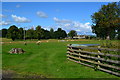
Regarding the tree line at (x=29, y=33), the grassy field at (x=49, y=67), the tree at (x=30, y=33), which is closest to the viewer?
the grassy field at (x=49, y=67)

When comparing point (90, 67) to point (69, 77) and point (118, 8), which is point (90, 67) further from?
point (118, 8)

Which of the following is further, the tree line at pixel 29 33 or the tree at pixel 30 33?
the tree at pixel 30 33

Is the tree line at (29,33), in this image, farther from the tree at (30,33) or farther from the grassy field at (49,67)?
the grassy field at (49,67)

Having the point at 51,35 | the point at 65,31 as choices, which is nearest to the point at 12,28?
the point at 51,35

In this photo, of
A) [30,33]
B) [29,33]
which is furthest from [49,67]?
[30,33]

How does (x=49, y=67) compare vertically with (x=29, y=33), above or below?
below

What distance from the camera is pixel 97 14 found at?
175ft

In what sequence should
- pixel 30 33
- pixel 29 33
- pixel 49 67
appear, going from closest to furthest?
pixel 49 67
pixel 29 33
pixel 30 33

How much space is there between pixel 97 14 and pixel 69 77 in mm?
47552

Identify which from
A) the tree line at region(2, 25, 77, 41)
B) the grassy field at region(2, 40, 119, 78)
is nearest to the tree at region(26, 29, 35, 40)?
the tree line at region(2, 25, 77, 41)

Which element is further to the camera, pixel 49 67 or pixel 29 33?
pixel 29 33

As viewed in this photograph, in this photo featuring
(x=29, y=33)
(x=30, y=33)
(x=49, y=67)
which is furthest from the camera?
(x=30, y=33)

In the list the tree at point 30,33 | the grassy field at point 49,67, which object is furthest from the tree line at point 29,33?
the grassy field at point 49,67

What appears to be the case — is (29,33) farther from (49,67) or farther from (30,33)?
(49,67)
